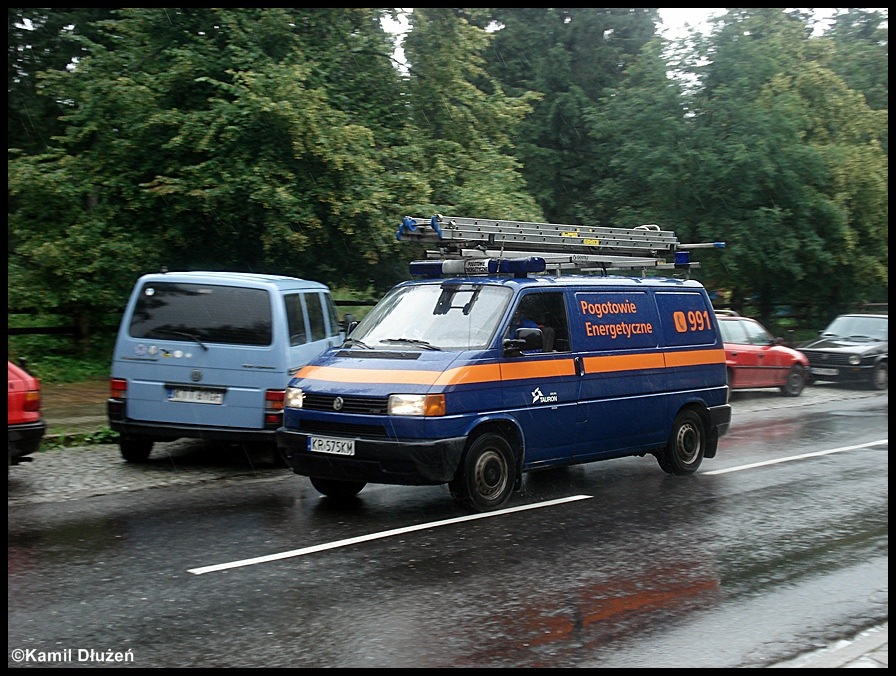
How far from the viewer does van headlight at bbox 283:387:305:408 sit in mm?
9336

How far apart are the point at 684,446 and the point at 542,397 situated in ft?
8.06

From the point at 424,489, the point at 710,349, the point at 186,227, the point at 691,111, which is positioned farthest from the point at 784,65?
the point at 424,489

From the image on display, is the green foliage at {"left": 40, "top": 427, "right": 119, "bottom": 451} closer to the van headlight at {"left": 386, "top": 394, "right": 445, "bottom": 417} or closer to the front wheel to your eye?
the van headlight at {"left": 386, "top": 394, "right": 445, "bottom": 417}

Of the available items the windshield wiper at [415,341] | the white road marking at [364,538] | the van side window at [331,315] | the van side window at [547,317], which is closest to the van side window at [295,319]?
the van side window at [331,315]

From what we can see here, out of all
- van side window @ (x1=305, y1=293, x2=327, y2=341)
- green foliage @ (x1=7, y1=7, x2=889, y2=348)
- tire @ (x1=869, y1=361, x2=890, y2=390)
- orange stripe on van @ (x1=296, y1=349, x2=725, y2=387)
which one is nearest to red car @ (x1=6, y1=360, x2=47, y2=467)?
orange stripe on van @ (x1=296, y1=349, x2=725, y2=387)


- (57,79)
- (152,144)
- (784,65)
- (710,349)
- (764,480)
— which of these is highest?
(784,65)

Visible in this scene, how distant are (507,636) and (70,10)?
19868mm

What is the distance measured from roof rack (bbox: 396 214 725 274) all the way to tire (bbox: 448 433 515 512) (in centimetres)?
167

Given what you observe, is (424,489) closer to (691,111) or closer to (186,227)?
(186,227)

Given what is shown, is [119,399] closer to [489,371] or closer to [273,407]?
[273,407]

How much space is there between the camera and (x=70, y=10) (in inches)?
867

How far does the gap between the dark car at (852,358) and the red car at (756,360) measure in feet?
7.33

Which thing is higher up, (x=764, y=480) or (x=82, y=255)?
(x=82, y=255)

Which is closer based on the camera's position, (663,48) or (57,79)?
(57,79)
